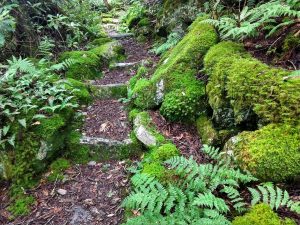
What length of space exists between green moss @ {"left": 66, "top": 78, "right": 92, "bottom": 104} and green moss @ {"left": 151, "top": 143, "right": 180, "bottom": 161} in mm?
2608

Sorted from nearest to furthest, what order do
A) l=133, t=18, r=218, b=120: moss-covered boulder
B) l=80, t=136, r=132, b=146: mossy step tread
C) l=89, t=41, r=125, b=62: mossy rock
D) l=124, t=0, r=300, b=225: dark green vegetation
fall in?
l=124, t=0, r=300, b=225: dark green vegetation, l=133, t=18, r=218, b=120: moss-covered boulder, l=80, t=136, r=132, b=146: mossy step tread, l=89, t=41, r=125, b=62: mossy rock

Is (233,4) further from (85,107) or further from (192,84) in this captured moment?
(85,107)

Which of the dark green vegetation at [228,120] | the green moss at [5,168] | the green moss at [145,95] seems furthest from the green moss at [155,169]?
the green moss at [5,168]

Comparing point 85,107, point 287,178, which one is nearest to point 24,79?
point 85,107

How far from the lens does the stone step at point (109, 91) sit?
6730mm

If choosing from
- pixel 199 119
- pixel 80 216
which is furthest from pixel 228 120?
pixel 80 216

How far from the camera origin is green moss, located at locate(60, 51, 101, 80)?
7405mm

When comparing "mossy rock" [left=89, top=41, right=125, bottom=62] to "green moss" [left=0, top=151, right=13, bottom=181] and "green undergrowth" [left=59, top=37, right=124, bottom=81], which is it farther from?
"green moss" [left=0, top=151, right=13, bottom=181]

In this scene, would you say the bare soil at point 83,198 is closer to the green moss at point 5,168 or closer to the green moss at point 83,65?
the green moss at point 5,168

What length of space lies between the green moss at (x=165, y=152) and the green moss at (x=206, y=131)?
1.57ft

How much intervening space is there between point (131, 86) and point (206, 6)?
2.77 m

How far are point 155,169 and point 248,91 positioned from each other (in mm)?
1674

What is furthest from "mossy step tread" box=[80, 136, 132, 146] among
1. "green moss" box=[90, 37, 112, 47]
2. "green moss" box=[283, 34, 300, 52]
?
"green moss" box=[90, 37, 112, 47]

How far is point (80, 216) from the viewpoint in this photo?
3.98 m
